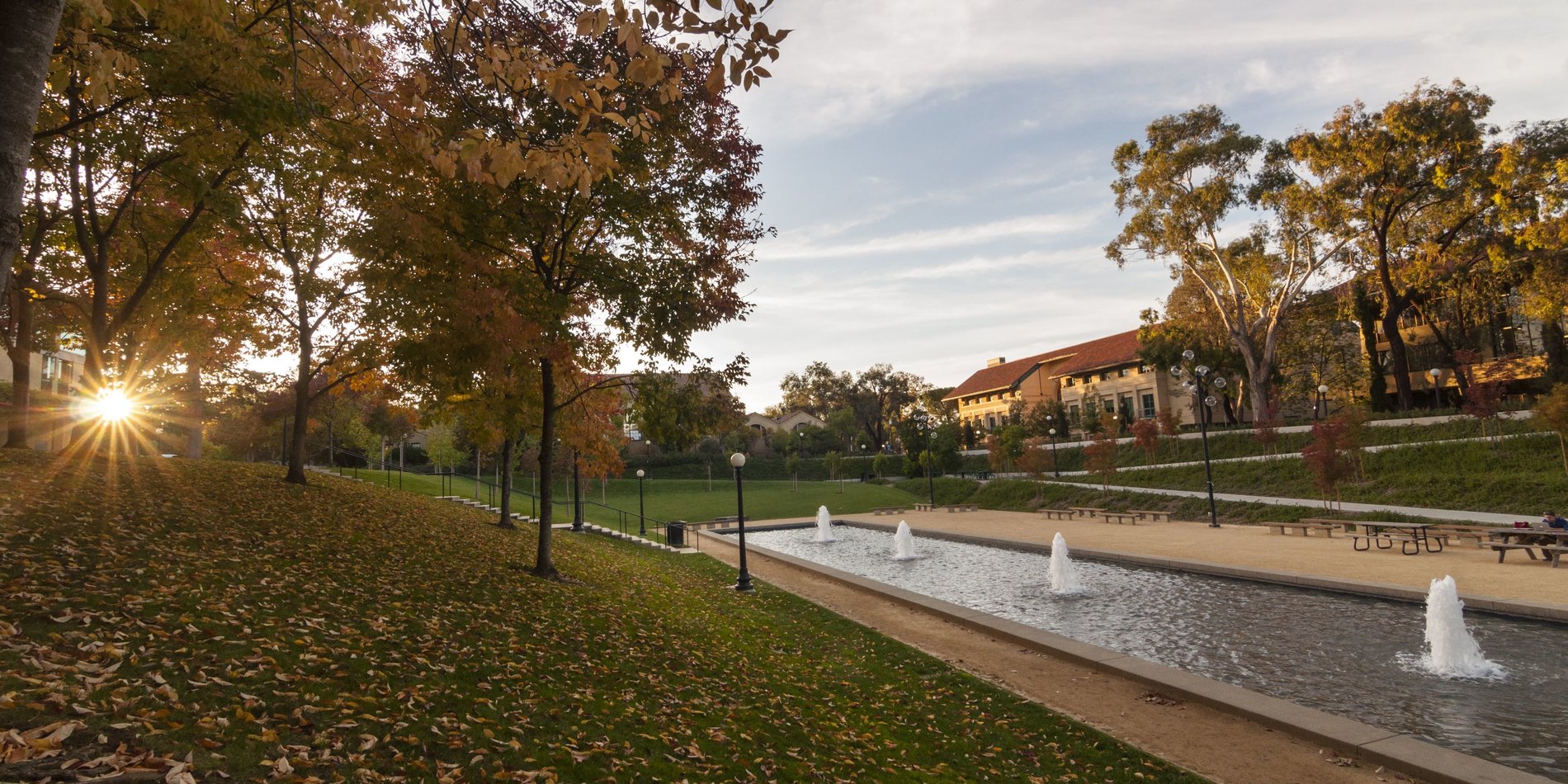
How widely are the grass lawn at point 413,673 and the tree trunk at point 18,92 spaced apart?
251 cm

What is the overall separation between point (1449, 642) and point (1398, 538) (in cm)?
1205

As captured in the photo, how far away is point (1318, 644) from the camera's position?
10.4 metres

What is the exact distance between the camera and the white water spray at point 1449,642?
9133 millimetres

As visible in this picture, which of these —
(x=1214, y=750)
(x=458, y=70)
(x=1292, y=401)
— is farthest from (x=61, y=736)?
(x=1292, y=401)

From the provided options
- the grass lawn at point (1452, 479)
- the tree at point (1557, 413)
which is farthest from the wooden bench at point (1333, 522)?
the tree at point (1557, 413)

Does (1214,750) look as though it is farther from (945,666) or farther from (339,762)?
(339,762)

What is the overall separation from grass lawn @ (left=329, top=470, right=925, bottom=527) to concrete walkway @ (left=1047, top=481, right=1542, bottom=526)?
47.7 feet

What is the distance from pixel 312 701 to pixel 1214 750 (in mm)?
7403

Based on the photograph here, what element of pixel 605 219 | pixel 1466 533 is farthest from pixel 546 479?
pixel 1466 533

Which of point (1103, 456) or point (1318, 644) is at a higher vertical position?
point (1103, 456)

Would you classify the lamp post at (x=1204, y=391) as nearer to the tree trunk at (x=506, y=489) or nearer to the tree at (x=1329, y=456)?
the tree at (x=1329, y=456)

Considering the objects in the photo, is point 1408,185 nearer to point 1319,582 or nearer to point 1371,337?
point 1371,337

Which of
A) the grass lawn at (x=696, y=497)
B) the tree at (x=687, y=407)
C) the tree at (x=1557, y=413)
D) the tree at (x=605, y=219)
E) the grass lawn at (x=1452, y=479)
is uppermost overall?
the tree at (x=605, y=219)

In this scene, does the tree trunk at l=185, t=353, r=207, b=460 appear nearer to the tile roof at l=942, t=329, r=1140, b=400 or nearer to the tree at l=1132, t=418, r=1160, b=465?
the tree at l=1132, t=418, r=1160, b=465
